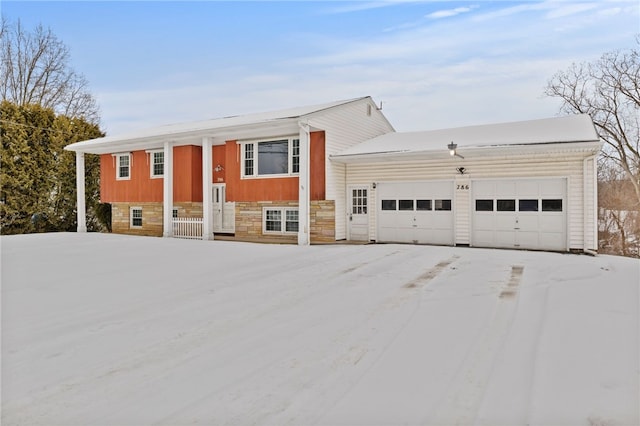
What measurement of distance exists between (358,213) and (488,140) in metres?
4.65

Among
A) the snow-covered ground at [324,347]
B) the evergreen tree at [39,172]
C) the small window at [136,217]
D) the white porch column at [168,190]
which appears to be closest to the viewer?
the snow-covered ground at [324,347]

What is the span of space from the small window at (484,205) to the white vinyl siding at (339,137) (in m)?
3.51

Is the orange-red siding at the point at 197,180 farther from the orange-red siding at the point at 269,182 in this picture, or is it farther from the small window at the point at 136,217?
the small window at the point at 136,217

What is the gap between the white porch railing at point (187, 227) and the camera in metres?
15.2

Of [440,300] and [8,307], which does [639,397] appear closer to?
[440,300]

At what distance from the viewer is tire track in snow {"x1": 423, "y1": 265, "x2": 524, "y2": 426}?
2728 mm

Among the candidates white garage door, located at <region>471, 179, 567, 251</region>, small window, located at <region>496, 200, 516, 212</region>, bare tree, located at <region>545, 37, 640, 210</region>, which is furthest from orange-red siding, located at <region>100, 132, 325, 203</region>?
bare tree, located at <region>545, 37, 640, 210</region>

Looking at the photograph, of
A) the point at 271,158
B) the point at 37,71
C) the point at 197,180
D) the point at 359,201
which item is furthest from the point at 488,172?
the point at 37,71

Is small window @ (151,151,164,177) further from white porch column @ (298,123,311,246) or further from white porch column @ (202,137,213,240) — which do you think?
white porch column @ (298,123,311,246)

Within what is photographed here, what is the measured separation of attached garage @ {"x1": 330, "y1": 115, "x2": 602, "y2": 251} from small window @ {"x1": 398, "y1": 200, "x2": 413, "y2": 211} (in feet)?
0.10

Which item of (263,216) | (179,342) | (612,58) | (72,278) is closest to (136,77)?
(263,216)

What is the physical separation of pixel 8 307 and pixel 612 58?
98.6ft

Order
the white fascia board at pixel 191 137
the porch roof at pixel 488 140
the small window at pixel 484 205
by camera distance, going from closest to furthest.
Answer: the porch roof at pixel 488 140 → the small window at pixel 484 205 → the white fascia board at pixel 191 137

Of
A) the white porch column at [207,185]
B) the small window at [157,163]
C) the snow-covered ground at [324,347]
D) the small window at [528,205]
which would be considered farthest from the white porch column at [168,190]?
the small window at [528,205]
